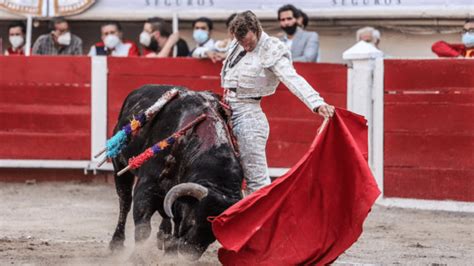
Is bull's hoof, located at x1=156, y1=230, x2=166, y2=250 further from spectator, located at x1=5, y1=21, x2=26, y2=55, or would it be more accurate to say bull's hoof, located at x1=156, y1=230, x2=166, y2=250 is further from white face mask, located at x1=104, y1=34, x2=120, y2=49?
spectator, located at x1=5, y1=21, x2=26, y2=55

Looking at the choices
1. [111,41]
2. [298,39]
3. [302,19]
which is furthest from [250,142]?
[111,41]

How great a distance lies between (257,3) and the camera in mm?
9945

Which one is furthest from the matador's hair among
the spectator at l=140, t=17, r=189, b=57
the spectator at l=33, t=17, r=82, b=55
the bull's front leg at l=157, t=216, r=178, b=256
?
the spectator at l=33, t=17, r=82, b=55

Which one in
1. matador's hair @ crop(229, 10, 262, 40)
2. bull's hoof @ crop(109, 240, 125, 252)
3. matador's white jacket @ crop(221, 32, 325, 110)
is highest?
matador's hair @ crop(229, 10, 262, 40)

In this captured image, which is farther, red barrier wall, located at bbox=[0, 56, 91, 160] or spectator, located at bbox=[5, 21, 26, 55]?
spectator, located at bbox=[5, 21, 26, 55]

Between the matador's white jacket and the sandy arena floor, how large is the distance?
34.6 inches

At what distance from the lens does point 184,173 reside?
5434mm

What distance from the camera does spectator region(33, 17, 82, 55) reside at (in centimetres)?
993

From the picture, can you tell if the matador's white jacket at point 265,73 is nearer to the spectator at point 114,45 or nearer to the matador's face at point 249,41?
the matador's face at point 249,41

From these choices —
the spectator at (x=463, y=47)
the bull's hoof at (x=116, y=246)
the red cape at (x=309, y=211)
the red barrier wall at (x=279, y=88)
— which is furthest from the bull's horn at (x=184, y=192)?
the spectator at (x=463, y=47)

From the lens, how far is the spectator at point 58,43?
993 centimetres

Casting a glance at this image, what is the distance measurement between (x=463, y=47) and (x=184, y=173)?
3767mm

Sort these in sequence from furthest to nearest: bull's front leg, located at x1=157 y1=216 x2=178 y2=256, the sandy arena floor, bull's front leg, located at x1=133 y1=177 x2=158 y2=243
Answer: the sandy arena floor → bull's front leg, located at x1=133 y1=177 x2=158 y2=243 → bull's front leg, located at x1=157 y1=216 x2=178 y2=256

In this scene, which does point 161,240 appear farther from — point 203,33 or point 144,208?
point 203,33
